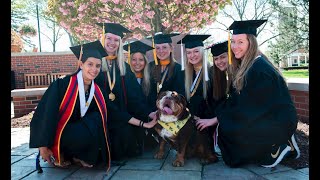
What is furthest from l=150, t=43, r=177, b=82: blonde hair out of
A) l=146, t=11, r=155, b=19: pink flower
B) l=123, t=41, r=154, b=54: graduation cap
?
l=146, t=11, r=155, b=19: pink flower

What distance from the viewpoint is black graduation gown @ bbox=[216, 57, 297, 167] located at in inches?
145

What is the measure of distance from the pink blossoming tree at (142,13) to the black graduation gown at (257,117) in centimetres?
368

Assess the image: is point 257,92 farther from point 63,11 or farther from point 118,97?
point 63,11

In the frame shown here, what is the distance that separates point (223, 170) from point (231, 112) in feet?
2.42

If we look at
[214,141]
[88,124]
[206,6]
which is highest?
[206,6]

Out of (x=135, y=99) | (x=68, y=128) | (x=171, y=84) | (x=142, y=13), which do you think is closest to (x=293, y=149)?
(x=171, y=84)

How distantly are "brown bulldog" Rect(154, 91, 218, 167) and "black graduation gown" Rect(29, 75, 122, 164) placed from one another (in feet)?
2.68

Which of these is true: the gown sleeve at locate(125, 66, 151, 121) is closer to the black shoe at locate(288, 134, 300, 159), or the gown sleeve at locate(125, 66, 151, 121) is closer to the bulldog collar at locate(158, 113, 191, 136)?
the bulldog collar at locate(158, 113, 191, 136)
